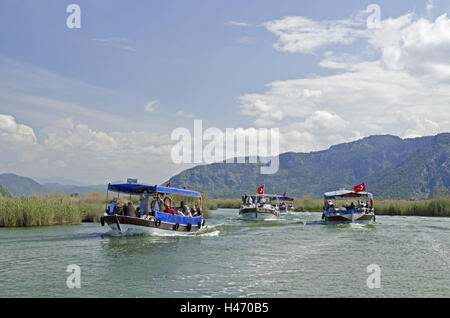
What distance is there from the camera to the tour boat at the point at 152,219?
90.2ft

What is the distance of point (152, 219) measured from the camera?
92.9 feet

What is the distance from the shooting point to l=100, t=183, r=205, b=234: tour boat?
27.5m

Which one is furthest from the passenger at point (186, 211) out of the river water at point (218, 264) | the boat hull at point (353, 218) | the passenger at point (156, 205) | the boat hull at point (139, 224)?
the boat hull at point (353, 218)

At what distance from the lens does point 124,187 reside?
30703 mm

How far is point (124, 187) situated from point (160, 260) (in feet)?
37.4

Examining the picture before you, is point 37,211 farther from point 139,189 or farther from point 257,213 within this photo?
point 257,213

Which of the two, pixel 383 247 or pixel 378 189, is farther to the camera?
pixel 378 189

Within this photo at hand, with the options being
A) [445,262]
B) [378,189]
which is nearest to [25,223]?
[445,262]

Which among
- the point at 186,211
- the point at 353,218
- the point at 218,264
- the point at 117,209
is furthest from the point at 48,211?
the point at 353,218

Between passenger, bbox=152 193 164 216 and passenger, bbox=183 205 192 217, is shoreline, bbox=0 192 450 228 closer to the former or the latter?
passenger, bbox=152 193 164 216

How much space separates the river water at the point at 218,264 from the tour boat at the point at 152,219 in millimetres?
662

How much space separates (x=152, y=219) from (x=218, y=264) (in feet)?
31.7

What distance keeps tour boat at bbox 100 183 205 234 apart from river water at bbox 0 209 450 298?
2.17ft

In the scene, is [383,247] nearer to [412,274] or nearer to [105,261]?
[412,274]
